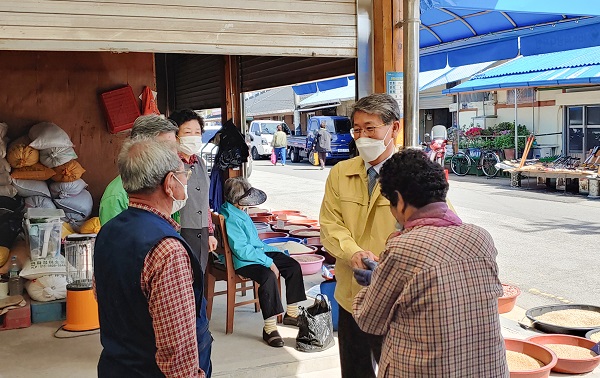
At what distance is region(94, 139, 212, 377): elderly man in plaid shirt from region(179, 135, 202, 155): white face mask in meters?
1.91

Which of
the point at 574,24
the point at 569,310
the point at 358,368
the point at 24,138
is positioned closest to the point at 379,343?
the point at 358,368

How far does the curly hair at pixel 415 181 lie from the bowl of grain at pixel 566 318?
→ 3.34 meters

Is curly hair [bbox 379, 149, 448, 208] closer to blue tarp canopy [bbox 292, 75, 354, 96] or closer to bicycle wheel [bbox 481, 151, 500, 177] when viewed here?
blue tarp canopy [bbox 292, 75, 354, 96]

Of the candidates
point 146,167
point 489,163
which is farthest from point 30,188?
point 489,163

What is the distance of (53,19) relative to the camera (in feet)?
10.7

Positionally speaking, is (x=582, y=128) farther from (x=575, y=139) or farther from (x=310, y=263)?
(x=310, y=263)

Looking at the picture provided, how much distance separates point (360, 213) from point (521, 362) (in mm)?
1947

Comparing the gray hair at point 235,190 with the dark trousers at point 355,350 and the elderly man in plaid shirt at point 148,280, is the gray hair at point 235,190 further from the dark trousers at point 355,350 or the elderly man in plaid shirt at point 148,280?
the elderly man in plaid shirt at point 148,280

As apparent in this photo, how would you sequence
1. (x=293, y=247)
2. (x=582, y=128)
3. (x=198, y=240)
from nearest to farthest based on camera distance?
1. (x=198, y=240)
2. (x=293, y=247)
3. (x=582, y=128)

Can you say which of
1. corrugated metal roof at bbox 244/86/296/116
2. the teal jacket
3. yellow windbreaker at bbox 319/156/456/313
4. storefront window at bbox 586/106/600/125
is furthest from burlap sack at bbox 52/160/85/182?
corrugated metal roof at bbox 244/86/296/116

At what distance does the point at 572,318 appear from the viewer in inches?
199

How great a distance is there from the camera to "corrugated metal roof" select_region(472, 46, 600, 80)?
1427 centimetres

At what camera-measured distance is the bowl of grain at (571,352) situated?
4.14 m

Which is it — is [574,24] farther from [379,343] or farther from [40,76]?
[40,76]
